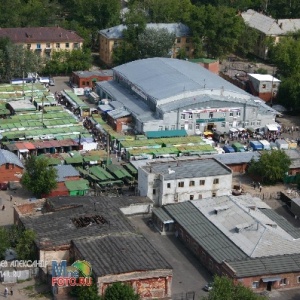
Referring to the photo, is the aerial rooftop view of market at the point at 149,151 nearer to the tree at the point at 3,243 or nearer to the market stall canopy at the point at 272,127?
the tree at the point at 3,243

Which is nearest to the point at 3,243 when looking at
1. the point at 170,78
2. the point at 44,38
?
the point at 170,78

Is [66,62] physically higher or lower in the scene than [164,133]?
lower

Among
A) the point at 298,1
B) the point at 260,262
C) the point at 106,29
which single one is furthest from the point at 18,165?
the point at 298,1

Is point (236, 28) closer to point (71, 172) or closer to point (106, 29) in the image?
point (106, 29)

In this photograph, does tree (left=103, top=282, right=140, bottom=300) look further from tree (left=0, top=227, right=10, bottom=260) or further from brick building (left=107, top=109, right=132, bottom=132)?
brick building (left=107, top=109, right=132, bottom=132)

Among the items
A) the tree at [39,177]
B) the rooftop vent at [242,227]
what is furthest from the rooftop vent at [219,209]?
the tree at [39,177]

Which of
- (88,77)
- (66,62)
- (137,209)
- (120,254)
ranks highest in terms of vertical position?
(120,254)

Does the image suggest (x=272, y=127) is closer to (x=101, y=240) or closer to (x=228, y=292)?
(x=101, y=240)
